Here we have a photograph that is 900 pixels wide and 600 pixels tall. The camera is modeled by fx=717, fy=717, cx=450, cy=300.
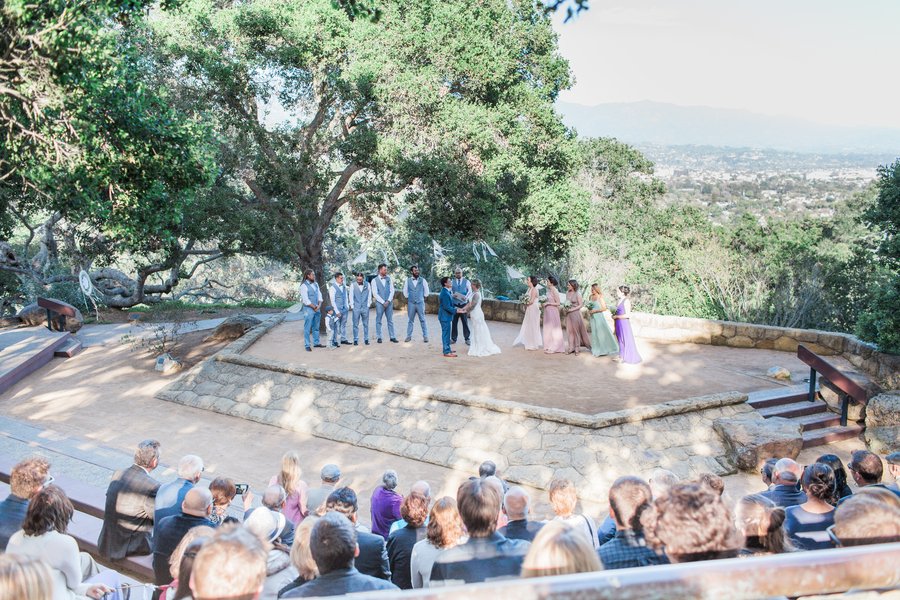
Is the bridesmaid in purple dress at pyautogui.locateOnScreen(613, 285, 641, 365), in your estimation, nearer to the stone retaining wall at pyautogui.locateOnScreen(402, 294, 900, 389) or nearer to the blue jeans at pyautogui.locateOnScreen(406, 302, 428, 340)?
the stone retaining wall at pyautogui.locateOnScreen(402, 294, 900, 389)

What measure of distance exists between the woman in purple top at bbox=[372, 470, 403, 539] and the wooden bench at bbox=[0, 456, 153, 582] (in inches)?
75.6

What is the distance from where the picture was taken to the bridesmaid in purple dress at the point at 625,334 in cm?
1354

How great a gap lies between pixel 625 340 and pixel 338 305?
5749 millimetres

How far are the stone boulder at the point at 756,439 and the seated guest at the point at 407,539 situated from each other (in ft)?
21.3

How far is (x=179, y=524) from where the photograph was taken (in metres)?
4.84

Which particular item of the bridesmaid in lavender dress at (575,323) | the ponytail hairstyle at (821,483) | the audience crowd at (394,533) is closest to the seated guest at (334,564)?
the audience crowd at (394,533)

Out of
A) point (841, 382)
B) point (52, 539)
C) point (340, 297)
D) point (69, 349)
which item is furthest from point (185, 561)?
point (69, 349)

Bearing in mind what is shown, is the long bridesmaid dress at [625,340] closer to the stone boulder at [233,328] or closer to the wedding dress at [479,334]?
the wedding dress at [479,334]

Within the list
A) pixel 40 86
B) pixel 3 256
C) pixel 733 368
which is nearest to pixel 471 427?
pixel 733 368

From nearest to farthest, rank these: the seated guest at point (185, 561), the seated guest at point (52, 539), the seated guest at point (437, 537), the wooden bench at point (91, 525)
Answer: the seated guest at point (185, 561), the seated guest at point (52, 539), the seated guest at point (437, 537), the wooden bench at point (91, 525)

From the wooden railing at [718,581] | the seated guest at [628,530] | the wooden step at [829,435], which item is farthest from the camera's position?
the wooden step at [829,435]

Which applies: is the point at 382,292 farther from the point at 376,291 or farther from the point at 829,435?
the point at 829,435

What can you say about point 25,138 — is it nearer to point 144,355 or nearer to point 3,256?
point 144,355

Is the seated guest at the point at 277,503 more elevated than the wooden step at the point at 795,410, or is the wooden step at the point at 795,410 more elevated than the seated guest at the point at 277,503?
the seated guest at the point at 277,503
